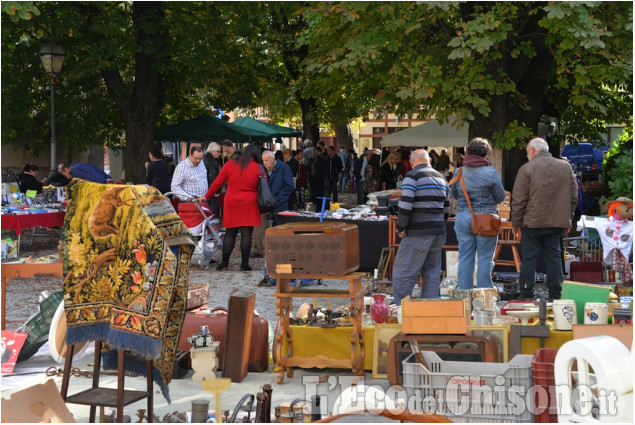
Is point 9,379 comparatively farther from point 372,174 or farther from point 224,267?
point 372,174

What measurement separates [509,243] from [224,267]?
3806 millimetres

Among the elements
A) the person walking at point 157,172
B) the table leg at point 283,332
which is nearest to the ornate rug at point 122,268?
the table leg at point 283,332

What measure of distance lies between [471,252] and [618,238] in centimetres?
256

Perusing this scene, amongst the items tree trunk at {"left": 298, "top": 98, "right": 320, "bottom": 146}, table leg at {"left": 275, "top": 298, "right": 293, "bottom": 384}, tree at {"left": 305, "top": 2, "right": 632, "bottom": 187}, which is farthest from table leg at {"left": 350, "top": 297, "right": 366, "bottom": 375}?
tree trunk at {"left": 298, "top": 98, "right": 320, "bottom": 146}

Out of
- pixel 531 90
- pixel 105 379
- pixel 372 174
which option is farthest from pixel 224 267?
pixel 372 174

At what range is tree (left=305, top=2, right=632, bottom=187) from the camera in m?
13.2

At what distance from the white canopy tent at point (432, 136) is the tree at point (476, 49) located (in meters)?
3.97

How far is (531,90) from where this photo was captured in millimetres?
17094

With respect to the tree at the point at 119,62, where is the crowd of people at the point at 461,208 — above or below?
below

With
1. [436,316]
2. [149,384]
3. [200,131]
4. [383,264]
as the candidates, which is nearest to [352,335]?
[436,316]

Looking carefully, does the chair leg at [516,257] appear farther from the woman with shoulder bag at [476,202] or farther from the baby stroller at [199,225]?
the baby stroller at [199,225]

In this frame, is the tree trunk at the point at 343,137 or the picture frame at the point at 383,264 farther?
the tree trunk at the point at 343,137

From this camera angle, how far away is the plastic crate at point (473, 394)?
16.0 ft

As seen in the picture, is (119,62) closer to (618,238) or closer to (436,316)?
(618,238)
